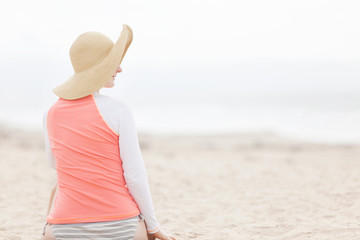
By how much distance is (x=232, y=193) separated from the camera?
590 centimetres

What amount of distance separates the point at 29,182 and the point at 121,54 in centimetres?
467

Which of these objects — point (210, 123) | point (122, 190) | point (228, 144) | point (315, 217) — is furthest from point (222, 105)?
point (122, 190)

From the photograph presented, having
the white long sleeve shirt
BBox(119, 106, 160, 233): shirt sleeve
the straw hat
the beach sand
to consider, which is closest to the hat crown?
the straw hat

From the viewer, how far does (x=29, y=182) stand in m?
6.48

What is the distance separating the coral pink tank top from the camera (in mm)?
2322

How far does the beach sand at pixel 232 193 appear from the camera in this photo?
400 centimetres

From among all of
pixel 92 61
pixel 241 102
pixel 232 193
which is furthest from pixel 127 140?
pixel 241 102

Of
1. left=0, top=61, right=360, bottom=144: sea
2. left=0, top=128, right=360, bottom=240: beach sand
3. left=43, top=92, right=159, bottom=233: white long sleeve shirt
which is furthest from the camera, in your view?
left=0, top=61, right=360, bottom=144: sea

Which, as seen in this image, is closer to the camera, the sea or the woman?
the woman

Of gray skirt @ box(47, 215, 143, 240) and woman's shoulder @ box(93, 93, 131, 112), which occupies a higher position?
woman's shoulder @ box(93, 93, 131, 112)

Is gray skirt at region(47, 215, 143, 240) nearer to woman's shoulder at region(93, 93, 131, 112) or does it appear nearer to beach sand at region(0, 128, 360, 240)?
woman's shoulder at region(93, 93, 131, 112)

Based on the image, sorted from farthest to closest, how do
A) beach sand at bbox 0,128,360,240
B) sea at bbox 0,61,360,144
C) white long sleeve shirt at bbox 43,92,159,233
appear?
1. sea at bbox 0,61,360,144
2. beach sand at bbox 0,128,360,240
3. white long sleeve shirt at bbox 43,92,159,233

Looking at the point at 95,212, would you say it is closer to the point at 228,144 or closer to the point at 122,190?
the point at 122,190

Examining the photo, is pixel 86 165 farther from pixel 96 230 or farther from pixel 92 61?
pixel 92 61
